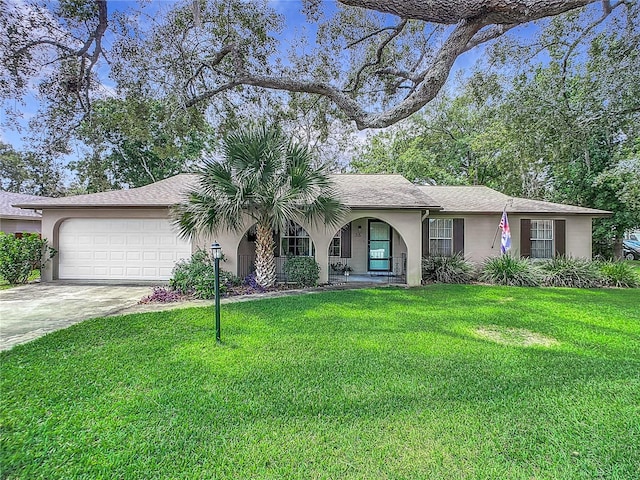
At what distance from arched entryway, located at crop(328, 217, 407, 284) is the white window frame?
18.6 ft

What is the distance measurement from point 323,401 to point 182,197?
9038mm

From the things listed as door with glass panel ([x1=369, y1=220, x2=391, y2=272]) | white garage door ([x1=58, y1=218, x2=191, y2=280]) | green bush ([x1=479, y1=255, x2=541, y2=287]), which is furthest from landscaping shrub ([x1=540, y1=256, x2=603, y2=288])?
white garage door ([x1=58, y1=218, x2=191, y2=280])

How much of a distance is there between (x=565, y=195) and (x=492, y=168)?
5024 millimetres

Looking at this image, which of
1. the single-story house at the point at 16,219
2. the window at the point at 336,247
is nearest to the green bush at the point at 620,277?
the window at the point at 336,247

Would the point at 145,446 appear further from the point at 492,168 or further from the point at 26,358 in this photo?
the point at 492,168

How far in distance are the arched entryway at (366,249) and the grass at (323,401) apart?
6959 mm

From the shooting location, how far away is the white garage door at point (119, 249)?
434 inches

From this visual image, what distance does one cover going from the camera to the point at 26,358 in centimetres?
453

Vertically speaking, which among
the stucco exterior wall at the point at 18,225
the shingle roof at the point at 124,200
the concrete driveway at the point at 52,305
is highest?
the shingle roof at the point at 124,200

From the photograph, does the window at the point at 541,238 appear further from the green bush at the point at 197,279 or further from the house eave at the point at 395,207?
the green bush at the point at 197,279

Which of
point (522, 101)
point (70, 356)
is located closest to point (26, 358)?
point (70, 356)

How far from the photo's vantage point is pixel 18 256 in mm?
10438

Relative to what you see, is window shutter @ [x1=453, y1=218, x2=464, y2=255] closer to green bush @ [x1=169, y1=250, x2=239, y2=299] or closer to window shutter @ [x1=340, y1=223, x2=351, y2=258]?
window shutter @ [x1=340, y1=223, x2=351, y2=258]

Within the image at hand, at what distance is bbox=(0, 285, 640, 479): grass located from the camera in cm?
257
